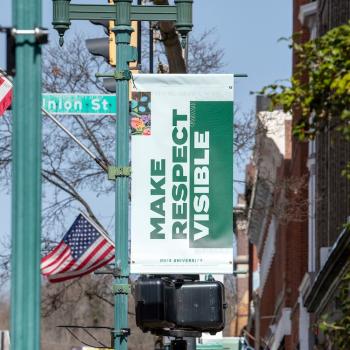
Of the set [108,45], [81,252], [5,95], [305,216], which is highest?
[108,45]

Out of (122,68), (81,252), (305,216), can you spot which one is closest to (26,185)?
(122,68)

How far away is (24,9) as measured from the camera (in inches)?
374

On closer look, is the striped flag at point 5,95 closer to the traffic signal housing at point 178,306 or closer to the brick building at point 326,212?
the traffic signal housing at point 178,306

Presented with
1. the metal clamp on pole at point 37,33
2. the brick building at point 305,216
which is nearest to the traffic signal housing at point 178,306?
the metal clamp on pole at point 37,33

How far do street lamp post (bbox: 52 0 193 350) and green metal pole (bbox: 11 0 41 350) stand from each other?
620 centimetres

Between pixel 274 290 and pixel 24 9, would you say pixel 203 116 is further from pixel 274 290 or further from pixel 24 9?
pixel 274 290

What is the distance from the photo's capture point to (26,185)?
30.7ft

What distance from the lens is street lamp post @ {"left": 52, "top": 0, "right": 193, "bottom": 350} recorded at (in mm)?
15867

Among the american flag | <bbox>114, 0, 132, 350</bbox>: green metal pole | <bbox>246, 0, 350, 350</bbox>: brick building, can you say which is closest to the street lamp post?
<bbox>114, 0, 132, 350</bbox>: green metal pole

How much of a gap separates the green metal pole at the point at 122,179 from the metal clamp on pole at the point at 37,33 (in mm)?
6862

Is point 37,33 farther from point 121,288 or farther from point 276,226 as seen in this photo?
point 276,226

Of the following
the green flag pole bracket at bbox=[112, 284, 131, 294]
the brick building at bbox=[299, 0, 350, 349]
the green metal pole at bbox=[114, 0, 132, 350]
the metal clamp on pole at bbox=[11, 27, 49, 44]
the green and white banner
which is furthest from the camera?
the brick building at bbox=[299, 0, 350, 349]

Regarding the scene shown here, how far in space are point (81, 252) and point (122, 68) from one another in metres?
8.52

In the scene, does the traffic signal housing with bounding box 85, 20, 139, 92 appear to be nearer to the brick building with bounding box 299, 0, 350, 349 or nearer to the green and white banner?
the green and white banner
